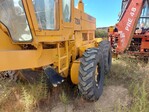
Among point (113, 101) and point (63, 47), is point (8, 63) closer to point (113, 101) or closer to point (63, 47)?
point (63, 47)

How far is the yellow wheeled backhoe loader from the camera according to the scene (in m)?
3.18

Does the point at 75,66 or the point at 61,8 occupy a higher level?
the point at 61,8

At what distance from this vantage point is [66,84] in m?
4.94

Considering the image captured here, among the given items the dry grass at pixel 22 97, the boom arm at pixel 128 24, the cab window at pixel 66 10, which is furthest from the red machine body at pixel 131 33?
the dry grass at pixel 22 97

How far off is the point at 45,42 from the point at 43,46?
0.58 ft

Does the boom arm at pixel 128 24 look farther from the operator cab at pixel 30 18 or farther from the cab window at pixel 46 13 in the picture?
the cab window at pixel 46 13

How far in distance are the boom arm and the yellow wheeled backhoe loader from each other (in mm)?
3259

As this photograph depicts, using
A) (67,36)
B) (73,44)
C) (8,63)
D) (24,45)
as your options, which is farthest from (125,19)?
(8,63)

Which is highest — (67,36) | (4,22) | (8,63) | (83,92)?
(4,22)

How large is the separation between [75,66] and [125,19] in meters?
3.94

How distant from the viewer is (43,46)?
3740 mm

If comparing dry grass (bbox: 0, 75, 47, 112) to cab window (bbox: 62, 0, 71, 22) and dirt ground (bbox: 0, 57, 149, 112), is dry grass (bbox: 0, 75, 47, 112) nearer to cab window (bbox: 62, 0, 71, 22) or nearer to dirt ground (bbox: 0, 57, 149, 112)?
dirt ground (bbox: 0, 57, 149, 112)

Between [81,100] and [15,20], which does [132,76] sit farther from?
[15,20]

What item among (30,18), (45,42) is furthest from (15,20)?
(45,42)
